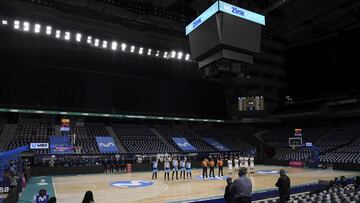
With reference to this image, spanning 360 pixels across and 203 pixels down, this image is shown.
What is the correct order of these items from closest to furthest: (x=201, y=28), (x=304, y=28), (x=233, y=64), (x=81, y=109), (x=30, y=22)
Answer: (x=233, y=64), (x=201, y=28), (x=30, y=22), (x=81, y=109), (x=304, y=28)

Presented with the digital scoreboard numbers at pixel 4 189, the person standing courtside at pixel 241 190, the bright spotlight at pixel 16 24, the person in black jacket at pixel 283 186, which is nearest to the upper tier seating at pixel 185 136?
the bright spotlight at pixel 16 24

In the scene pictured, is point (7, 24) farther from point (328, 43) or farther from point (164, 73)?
point (328, 43)

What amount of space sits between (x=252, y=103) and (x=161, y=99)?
12184 mm

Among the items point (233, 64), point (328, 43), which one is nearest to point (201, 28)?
point (233, 64)

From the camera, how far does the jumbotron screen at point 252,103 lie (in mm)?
41719

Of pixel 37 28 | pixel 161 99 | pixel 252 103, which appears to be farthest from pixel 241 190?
pixel 252 103

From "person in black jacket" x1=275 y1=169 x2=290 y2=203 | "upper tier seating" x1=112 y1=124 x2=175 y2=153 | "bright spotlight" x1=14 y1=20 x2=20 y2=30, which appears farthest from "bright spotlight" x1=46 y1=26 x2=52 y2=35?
Result: "person in black jacket" x1=275 y1=169 x2=290 y2=203

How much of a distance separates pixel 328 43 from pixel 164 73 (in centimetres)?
2191

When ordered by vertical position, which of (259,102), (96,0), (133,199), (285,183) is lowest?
(133,199)

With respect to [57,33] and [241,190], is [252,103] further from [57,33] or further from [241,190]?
[241,190]

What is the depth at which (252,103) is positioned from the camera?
4212cm

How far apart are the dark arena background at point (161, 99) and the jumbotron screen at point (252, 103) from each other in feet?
0.48

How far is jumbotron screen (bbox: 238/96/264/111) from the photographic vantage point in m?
41.7

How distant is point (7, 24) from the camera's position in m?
26.2
